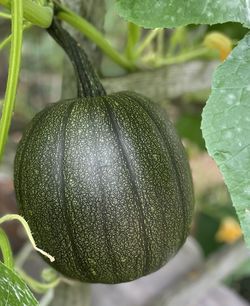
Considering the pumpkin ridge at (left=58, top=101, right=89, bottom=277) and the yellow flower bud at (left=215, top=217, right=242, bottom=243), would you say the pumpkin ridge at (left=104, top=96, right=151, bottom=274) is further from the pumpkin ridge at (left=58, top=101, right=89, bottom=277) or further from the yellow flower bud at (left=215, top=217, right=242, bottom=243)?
the yellow flower bud at (left=215, top=217, right=242, bottom=243)

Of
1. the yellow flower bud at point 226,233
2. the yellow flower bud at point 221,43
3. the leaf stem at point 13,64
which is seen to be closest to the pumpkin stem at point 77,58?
the leaf stem at point 13,64

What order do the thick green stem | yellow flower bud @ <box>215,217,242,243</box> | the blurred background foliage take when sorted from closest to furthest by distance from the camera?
the thick green stem, the blurred background foliage, yellow flower bud @ <box>215,217,242,243</box>

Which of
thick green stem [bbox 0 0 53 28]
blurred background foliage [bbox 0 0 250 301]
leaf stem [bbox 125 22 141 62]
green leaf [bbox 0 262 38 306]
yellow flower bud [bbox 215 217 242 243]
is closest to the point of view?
green leaf [bbox 0 262 38 306]

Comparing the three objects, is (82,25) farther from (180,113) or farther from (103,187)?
(180,113)

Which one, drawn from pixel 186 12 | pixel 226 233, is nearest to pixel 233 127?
pixel 186 12

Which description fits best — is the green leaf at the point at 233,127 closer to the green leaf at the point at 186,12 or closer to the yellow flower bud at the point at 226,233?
the green leaf at the point at 186,12

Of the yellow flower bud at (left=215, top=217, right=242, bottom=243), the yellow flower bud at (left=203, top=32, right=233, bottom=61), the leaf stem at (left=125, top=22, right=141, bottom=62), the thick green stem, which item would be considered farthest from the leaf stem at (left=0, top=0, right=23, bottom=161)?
the yellow flower bud at (left=215, top=217, right=242, bottom=243)

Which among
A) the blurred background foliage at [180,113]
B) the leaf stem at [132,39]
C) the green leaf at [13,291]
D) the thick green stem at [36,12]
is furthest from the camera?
the blurred background foliage at [180,113]
